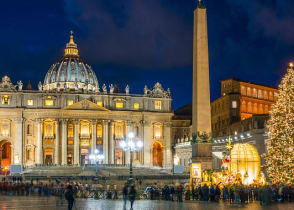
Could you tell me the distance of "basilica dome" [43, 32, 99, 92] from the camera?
374 ft

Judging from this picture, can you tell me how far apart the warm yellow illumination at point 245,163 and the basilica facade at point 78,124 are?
6093cm

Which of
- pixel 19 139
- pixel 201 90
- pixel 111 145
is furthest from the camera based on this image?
pixel 111 145

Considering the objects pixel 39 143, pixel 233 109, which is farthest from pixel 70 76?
pixel 233 109

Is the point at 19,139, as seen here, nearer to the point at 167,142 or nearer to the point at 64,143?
the point at 64,143

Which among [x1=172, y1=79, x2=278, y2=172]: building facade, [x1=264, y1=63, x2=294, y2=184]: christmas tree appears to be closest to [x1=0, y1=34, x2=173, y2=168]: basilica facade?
[x1=172, y1=79, x2=278, y2=172]: building facade

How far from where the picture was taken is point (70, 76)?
377 ft

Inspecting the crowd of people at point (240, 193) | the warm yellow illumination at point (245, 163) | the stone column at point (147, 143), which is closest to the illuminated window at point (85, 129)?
the stone column at point (147, 143)

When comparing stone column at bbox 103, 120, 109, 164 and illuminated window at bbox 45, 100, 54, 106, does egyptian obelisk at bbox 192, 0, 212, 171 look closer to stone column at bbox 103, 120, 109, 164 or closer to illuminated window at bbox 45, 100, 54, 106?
stone column at bbox 103, 120, 109, 164

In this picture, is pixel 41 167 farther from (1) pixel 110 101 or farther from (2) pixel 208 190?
(2) pixel 208 190

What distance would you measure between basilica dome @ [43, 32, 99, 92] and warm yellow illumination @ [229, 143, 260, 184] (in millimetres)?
83036

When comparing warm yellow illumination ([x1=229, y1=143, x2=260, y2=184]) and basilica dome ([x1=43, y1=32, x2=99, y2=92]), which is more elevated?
basilica dome ([x1=43, y1=32, x2=99, y2=92])

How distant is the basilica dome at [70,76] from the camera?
114 metres

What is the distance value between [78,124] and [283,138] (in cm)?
6641

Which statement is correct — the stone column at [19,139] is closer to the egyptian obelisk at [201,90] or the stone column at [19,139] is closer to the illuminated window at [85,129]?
the illuminated window at [85,129]
